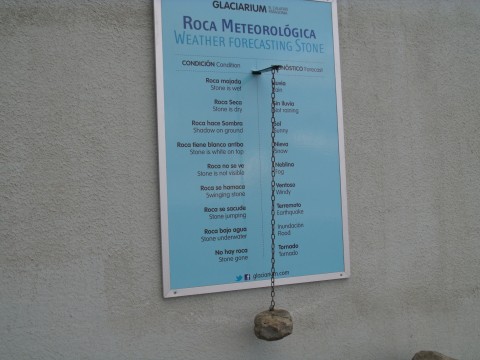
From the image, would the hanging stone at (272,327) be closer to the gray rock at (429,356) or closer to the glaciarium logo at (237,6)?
the gray rock at (429,356)

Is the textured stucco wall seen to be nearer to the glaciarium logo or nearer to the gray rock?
the gray rock

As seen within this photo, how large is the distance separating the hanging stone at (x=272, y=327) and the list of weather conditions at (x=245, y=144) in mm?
291

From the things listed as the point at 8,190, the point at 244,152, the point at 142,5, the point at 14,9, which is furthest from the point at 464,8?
the point at 8,190

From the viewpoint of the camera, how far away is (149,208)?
9.70ft

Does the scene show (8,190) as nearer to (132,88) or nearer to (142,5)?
(132,88)

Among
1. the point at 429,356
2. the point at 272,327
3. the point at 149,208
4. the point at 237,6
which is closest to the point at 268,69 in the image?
the point at 237,6

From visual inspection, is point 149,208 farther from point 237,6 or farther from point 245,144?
point 237,6

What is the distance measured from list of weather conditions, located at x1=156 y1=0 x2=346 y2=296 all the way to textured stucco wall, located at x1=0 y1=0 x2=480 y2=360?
0.12 metres

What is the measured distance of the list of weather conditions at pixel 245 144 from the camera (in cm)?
301

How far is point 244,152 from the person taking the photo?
3189 mm

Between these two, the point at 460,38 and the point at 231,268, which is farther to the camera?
the point at 460,38

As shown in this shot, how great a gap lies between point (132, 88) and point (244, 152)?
0.83 metres

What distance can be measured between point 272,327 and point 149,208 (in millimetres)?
1042

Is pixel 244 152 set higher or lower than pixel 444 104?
lower
